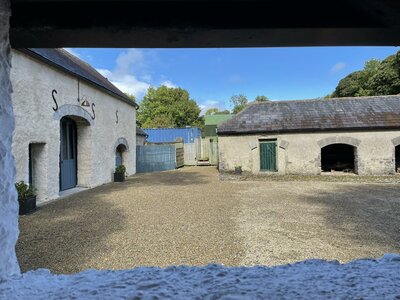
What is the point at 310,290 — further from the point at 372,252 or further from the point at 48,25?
the point at 372,252

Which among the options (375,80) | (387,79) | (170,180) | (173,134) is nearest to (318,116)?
(170,180)

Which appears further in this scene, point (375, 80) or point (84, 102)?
point (375, 80)

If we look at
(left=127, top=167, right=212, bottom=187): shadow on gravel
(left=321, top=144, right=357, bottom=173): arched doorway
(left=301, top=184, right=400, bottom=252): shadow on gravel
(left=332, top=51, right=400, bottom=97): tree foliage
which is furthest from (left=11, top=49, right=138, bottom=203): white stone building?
(left=332, top=51, right=400, bottom=97): tree foliage

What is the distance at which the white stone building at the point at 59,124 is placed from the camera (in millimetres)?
7680

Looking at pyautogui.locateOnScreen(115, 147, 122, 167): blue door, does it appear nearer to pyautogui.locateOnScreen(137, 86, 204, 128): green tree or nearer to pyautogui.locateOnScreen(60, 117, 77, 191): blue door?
pyautogui.locateOnScreen(60, 117, 77, 191): blue door

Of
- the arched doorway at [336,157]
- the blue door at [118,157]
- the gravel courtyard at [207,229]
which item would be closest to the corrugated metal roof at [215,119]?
the arched doorway at [336,157]

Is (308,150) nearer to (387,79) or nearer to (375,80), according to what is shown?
(387,79)

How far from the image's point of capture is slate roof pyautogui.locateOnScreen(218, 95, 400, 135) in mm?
14961

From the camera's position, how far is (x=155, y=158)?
19891 mm

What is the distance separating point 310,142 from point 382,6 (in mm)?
14254

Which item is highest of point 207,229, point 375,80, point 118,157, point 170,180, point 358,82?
point 358,82

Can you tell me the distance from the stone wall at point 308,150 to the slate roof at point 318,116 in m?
0.37

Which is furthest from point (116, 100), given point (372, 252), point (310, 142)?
point (372, 252)

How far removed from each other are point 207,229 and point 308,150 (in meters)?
10.7
